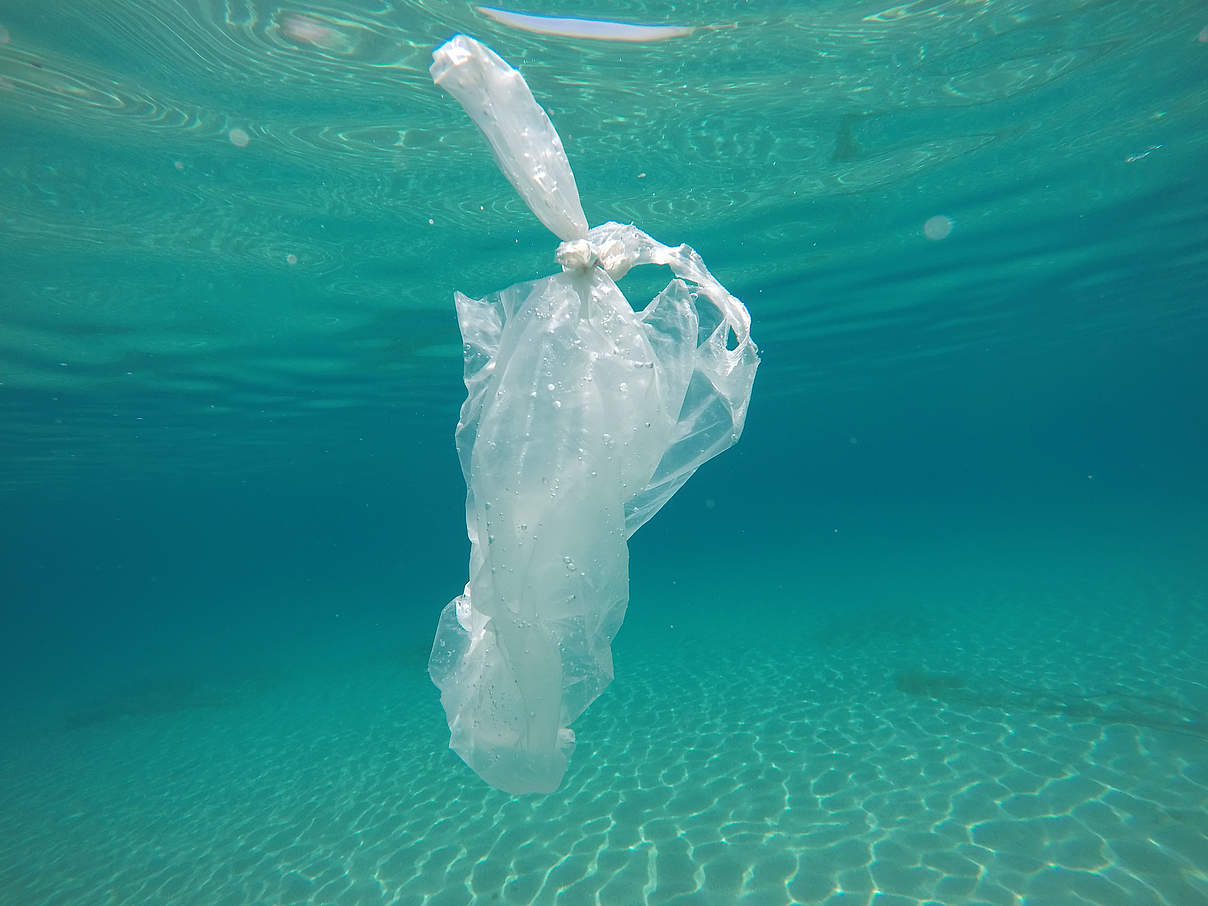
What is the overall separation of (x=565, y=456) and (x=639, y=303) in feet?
45.3

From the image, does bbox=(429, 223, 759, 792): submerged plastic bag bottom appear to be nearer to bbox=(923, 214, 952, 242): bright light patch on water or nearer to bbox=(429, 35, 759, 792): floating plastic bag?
bbox=(429, 35, 759, 792): floating plastic bag

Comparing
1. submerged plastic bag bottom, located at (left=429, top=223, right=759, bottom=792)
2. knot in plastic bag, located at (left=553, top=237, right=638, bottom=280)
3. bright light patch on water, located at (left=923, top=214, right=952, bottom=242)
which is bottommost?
submerged plastic bag bottom, located at (left=429, top=223, right=759, bottom=792)

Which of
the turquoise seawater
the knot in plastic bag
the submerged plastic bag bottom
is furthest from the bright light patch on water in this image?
the knot in plastic bag

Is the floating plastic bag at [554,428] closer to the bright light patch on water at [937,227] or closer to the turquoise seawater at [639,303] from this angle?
the turquoise seawater at [639,303]

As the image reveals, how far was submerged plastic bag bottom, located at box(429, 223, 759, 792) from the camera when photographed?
3.10 meters

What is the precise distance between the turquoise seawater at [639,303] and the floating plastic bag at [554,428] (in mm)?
4186

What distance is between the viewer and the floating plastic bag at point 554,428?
297cm

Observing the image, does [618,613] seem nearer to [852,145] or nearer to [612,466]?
[612,466]

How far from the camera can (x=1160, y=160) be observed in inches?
486

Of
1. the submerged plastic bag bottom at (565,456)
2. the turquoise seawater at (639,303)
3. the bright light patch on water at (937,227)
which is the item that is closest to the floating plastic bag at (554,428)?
the submerged plastic bag bottom at (565,456)

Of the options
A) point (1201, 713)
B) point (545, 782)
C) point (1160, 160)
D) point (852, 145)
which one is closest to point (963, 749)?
point (1201, 713)

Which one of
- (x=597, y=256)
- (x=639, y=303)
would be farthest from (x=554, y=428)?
(x=639, y=303)

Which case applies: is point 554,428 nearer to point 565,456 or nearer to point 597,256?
point 565,456

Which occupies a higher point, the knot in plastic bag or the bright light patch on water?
the bright light patch on water
